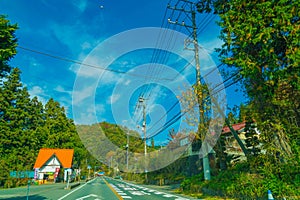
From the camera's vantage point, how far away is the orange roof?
37844 millimetres

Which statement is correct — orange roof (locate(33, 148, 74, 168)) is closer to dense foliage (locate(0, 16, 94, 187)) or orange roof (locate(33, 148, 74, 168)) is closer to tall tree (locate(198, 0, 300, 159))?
dense foliage (locate(0, 16, 94, 187))

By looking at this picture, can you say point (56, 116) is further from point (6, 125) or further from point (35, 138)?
point (6, 125)

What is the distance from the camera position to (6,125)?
3797cm

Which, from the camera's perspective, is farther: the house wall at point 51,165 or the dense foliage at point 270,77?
the house wall at point 51,165

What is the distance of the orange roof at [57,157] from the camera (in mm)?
37844

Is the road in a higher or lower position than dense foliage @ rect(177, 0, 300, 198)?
lower

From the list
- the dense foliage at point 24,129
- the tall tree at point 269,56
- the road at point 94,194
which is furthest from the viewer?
the dense foliage at point 24,129

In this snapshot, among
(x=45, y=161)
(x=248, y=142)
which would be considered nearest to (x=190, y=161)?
(x=248, y=142)

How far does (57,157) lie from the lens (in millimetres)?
38625

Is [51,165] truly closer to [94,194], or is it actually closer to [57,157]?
[57,157]

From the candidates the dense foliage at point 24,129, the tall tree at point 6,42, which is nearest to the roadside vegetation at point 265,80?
the tall tree at point 6,42

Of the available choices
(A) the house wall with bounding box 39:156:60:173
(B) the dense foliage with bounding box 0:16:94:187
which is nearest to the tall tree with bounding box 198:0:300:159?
(B) the dense foliage with bounding box 0:16:94:187

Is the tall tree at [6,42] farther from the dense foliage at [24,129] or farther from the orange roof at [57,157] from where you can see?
the orange roof at [57,157]

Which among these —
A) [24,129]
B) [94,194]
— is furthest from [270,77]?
[24,129]
